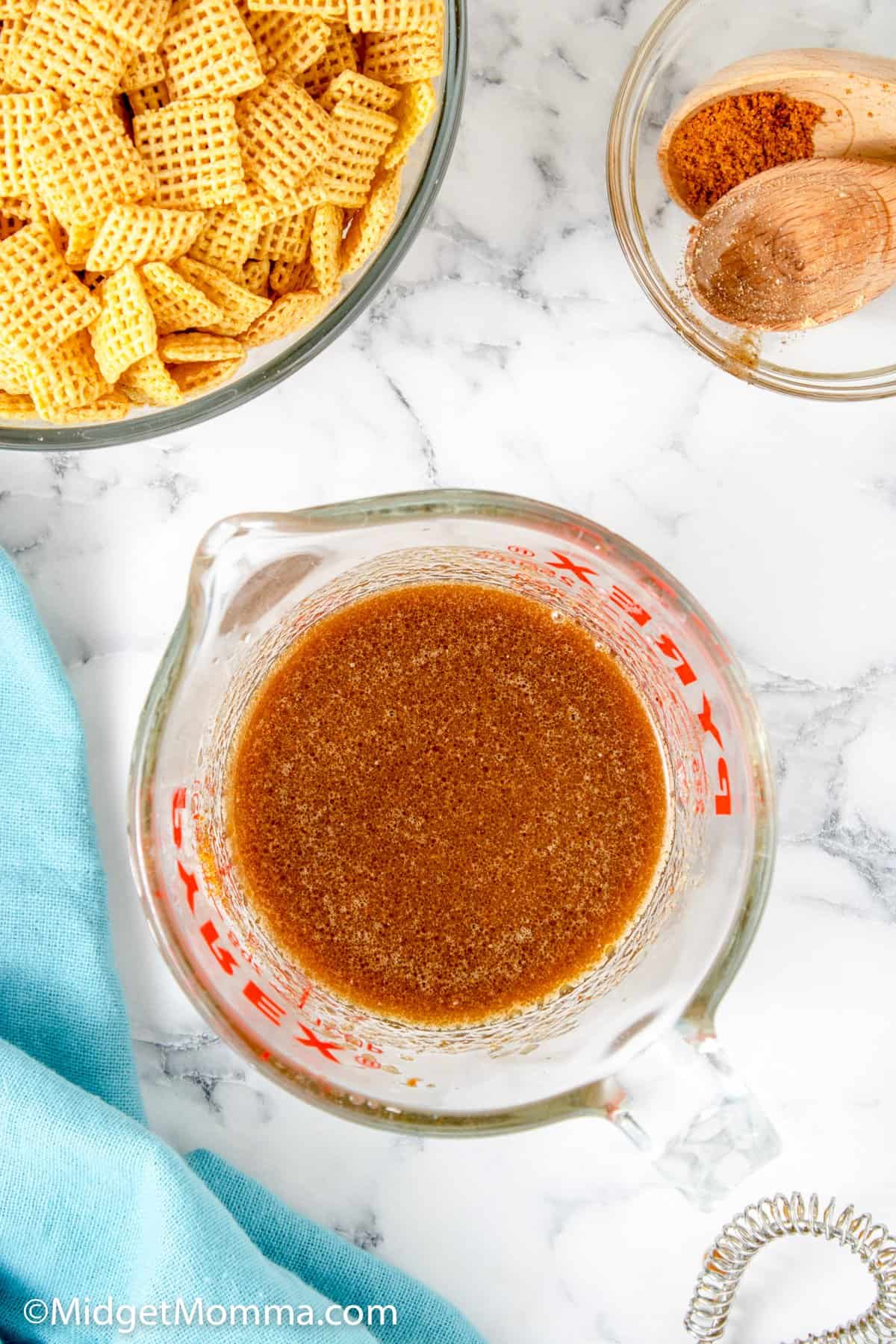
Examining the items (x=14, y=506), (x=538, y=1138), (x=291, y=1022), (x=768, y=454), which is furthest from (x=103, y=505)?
(x=538, y=1138)

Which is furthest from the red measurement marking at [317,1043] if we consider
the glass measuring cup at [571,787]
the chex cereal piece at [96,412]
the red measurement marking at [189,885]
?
the chex cereal piece at [96,412]

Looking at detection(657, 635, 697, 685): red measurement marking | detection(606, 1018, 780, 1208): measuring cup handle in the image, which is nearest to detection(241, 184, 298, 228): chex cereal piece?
detection(657, 635, 697, 685): red measurement marking

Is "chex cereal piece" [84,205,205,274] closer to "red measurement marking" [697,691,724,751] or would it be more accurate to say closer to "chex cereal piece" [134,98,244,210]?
"chex cereal piece" [134,98,244,210]

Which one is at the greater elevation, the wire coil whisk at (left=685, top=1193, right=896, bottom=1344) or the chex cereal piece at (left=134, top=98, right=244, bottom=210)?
the chex cereal piece at (left=134, top=98, right=244, bottom=210)

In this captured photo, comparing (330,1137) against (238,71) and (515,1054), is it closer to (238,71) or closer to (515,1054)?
(515,1054)

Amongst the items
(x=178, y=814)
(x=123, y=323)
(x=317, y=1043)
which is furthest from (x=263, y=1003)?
(x=123, y=323)

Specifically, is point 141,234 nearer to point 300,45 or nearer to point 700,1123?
point 300,45

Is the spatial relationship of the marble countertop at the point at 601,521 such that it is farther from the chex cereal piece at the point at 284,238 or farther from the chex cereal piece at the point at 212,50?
the chex cereal piece at the point at 212,50
